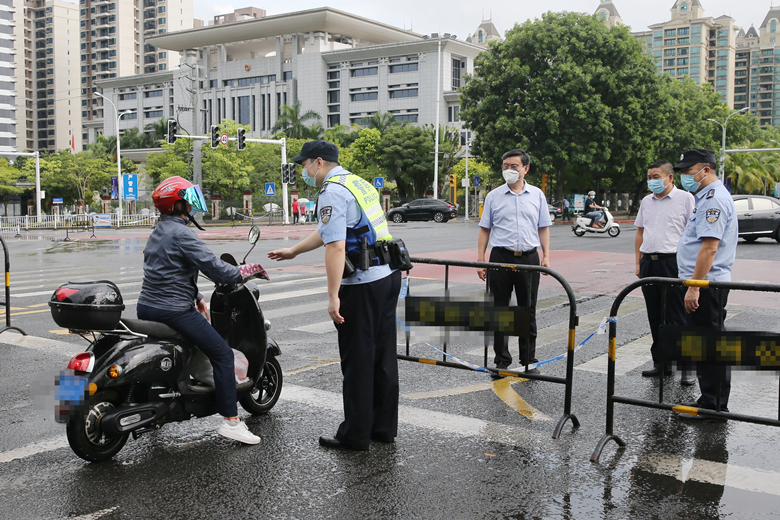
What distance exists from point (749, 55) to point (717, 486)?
20841 centimetres

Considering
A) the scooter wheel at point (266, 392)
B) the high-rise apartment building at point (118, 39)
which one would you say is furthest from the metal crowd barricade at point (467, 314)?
the high-rise apartment building at point (118, 39)

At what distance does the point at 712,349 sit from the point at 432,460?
1861 mm

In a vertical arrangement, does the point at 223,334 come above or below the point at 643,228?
below

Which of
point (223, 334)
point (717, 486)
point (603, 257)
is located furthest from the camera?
point (603, 257)

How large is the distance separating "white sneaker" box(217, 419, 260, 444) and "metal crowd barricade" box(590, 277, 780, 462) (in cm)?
207

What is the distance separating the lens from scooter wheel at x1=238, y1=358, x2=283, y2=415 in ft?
16.7

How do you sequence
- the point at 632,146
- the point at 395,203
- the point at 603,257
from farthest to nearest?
1. the point at 395,203
2. the point at 632,146
3. the point at 603,257

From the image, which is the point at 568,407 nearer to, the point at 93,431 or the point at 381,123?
the point at 93,431

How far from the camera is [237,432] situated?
4484 millimetres

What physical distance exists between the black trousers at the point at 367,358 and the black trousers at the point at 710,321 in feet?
6.51

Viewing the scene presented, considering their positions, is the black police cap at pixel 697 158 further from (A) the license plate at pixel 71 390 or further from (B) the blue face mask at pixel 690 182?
(A) the license plate at pixel 71 390

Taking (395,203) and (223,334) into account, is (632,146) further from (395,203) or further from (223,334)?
(223,334)

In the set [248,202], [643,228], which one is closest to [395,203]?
[248,202]

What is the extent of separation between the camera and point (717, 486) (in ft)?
12.9
